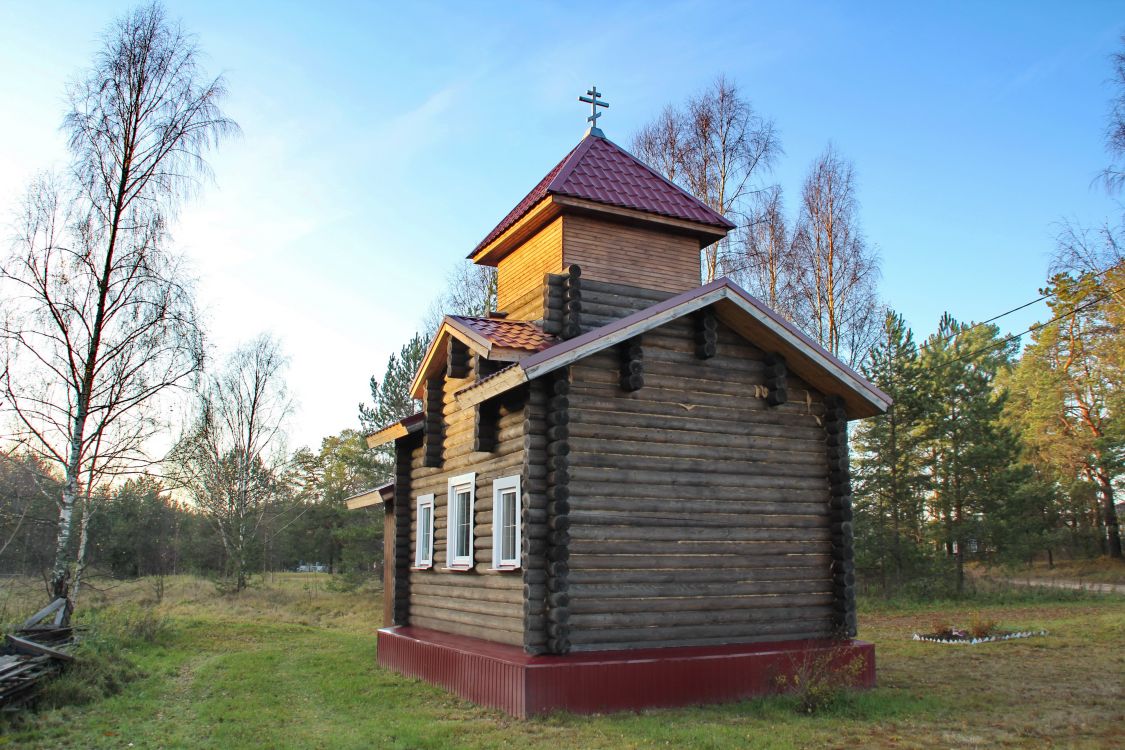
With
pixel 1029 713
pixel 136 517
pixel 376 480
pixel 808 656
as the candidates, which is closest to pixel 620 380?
pixel 808 656

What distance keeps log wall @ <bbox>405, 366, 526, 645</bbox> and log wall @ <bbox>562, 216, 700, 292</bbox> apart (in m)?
2.70

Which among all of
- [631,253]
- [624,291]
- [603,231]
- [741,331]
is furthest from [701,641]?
[603,231]

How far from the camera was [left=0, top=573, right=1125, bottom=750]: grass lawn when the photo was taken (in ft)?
27.1

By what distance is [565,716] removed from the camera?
29.2ft

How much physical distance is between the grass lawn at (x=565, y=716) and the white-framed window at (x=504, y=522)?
74.5 inches

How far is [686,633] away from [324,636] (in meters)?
11.7

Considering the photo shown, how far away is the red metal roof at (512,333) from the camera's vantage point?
10.6m

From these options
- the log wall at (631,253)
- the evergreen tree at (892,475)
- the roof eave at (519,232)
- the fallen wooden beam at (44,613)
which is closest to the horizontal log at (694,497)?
the log wall at (631,253)

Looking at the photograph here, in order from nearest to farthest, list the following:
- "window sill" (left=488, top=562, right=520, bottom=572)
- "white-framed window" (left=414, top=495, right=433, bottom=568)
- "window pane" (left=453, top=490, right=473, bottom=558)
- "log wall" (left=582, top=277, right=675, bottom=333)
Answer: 1. "window sill" (left=488, top=562, right=520, bottom=572)
2. "log wall" (left=582, top=277, right=675, bottom=333)
3. "window pane" (left=453, top=490, right=473, bottom=558)
4. "white-framed window" (left=414, top=495, right=433, bottom=568)

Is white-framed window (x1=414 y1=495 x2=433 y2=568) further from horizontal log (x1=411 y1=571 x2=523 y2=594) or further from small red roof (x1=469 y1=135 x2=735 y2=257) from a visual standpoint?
small red roof (x1=469 y1=135 x2=735 y2=257)

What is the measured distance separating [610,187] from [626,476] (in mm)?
4863

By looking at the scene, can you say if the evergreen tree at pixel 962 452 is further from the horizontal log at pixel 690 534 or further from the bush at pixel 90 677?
the bush at pixel 90 677

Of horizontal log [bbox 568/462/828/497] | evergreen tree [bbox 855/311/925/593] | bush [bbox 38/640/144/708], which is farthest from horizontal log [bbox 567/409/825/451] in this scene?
evergreen tree [bbox 855/311/925/593]

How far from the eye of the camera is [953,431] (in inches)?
1022
